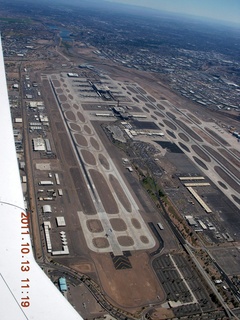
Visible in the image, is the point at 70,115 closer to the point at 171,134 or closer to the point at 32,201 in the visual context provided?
the point at 171,134

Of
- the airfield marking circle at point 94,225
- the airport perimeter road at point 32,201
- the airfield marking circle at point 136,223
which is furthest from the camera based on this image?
the airfield marking circle at point 136,223

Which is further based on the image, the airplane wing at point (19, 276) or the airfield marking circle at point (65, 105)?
the airfield marking circle at point (65, 105)

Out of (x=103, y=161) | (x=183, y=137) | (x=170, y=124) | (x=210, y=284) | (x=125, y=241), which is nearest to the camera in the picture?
(x=210, y=284)

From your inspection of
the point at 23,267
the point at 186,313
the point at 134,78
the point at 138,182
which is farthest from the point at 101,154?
the point at 134,78

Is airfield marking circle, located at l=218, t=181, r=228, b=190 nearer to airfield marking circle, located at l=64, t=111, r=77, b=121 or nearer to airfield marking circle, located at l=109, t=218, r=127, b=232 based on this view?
airfield marking circle, located at l=109, t=218, r=127, b=232

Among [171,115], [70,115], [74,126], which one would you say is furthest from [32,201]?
[171,115]

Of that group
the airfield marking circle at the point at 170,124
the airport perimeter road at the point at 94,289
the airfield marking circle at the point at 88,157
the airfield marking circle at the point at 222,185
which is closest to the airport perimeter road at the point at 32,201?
the airport perimeter road at the point at 94,289

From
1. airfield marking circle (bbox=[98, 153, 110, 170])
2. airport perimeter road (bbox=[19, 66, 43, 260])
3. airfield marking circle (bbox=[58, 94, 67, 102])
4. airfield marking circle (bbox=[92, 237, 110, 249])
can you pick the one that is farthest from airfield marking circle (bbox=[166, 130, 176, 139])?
airfield marking circle (bbox=[92, 237, 110, 249])

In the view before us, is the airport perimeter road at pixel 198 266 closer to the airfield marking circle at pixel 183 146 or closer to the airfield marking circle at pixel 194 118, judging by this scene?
the airfield marking circle at pixel 183 146

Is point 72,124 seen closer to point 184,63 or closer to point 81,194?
point 81,194
